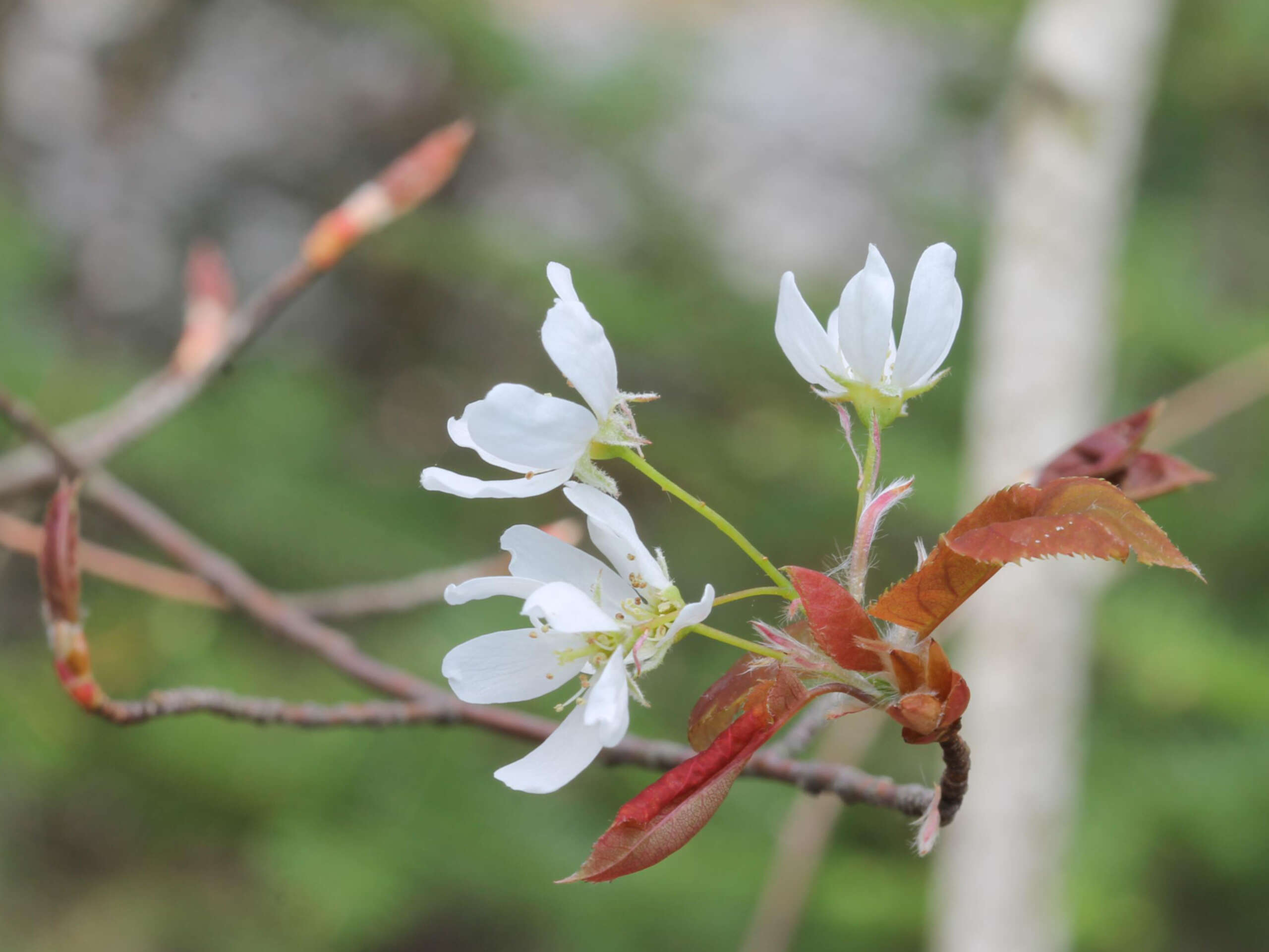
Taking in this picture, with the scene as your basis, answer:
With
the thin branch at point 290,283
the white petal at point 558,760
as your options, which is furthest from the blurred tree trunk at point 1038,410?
the white petal at point 558,760

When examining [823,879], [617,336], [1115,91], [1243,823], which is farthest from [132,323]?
[1243,823]

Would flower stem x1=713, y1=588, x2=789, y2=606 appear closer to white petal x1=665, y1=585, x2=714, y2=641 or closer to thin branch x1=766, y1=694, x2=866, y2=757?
white petal x1=665, y1=585, x2=714, y2=641

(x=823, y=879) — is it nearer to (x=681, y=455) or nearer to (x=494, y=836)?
(x=494, y=836)

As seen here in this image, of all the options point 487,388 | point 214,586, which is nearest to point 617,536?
point 214,586

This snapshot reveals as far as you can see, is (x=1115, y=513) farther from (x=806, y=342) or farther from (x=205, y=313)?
(x=205, y=313)

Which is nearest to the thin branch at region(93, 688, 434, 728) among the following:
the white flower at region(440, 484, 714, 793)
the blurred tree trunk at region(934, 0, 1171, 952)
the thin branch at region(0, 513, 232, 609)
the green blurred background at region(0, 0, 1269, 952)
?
the white flower at region(440, 484, 714, 793)

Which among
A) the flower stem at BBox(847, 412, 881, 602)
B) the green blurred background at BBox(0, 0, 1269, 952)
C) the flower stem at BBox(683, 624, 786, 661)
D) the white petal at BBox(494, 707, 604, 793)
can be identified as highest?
the flower stem at BBox(847, 412, 881, 602)
